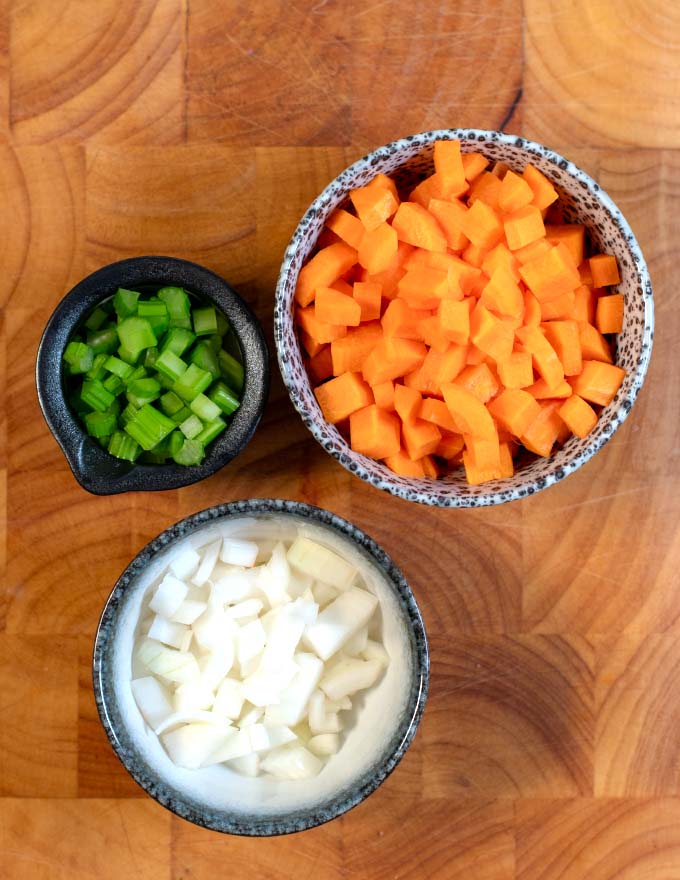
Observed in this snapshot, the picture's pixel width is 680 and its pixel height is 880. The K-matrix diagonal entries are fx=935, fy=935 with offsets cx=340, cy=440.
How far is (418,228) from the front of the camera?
132 centimetres

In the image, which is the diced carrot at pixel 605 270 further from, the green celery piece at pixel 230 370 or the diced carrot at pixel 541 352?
the green celery piece at pixel 230 370

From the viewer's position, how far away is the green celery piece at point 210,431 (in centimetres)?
141

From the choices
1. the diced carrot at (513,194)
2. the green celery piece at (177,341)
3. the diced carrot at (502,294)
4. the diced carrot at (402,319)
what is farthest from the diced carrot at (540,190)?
the green celery piece at (177,341)

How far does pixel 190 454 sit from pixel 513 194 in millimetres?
603

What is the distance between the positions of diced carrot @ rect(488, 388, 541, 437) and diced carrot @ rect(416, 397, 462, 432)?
0.06 m

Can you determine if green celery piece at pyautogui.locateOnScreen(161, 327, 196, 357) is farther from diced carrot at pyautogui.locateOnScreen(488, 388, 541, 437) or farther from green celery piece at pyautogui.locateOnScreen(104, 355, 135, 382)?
diced carrot at pyautogui.locateOnScreen(488, 388, 541, 437)

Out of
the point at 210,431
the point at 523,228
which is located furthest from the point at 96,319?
the point at 523,228

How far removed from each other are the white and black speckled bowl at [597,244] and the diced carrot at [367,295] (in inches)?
3.9

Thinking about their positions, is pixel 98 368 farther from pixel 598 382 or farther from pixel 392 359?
pixel 598 382

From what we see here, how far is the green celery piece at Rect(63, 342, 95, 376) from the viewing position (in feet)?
4.63

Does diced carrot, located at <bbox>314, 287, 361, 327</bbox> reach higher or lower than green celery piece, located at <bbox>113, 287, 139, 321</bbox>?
higher

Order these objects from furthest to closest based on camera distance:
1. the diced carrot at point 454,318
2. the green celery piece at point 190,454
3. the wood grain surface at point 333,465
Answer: the wood grain surface at point 333,465
the green celery piece at point 190,454
the diced carrot at point 454,318

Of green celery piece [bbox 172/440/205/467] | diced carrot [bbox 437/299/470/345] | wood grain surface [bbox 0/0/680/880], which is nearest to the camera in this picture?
diced carrot [bbox 437/299/470/345]

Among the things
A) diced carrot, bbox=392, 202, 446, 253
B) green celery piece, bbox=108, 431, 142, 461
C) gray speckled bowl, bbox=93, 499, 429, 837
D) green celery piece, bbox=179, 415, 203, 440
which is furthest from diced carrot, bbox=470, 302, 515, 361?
green celery piece, bbox=108, 431, 142, 461
